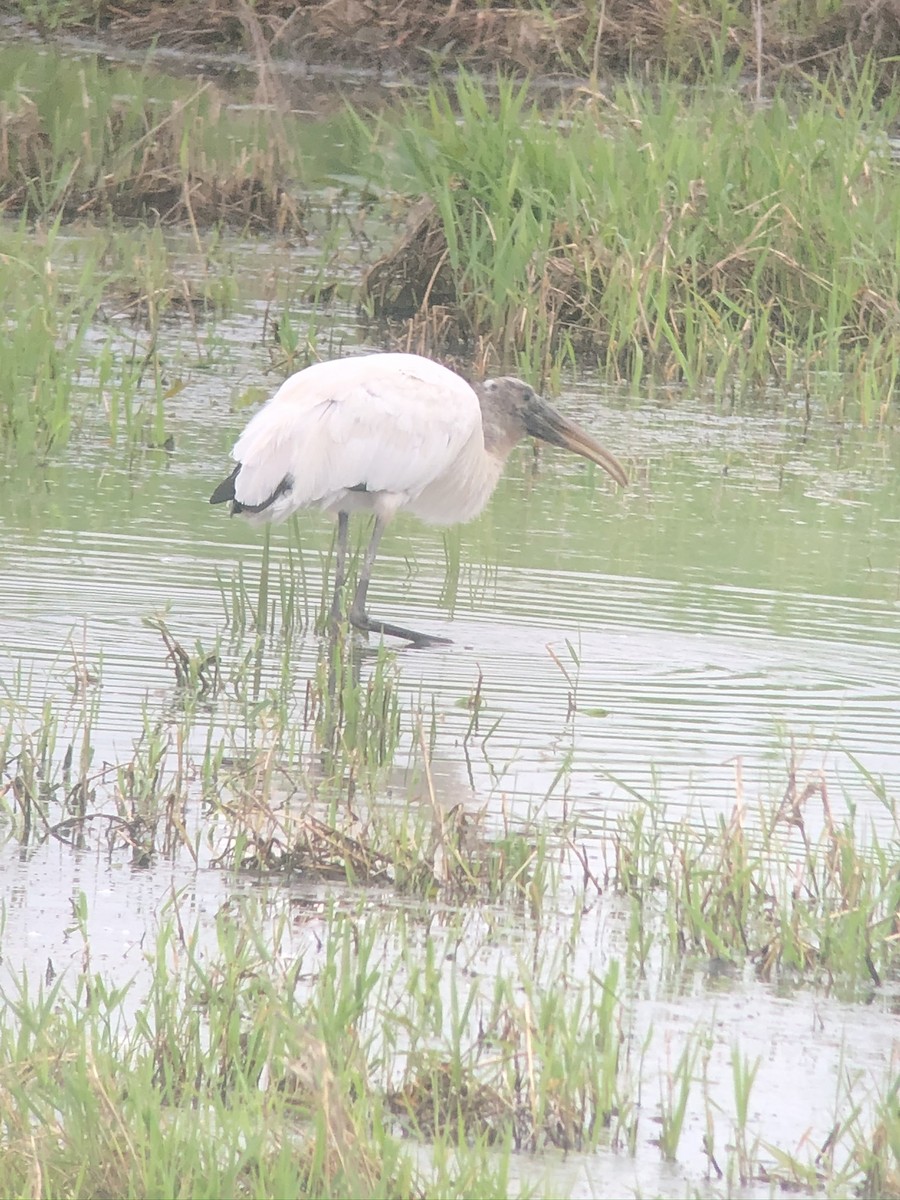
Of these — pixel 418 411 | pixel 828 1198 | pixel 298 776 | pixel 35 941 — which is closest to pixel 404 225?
pixel 418 411

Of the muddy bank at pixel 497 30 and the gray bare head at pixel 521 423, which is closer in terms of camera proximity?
the gray bare head at pixel 521 423

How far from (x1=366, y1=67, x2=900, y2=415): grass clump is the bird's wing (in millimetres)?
2490

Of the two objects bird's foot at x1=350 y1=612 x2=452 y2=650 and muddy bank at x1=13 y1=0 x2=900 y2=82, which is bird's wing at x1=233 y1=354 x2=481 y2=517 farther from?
muddy bank at x1=13 y1=0 x2=900 y2=82

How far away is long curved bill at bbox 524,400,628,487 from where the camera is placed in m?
7.86

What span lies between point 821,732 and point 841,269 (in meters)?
4.76

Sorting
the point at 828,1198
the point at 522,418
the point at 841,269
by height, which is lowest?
the point at 828,1198

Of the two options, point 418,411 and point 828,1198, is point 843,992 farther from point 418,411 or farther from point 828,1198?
point 418,411

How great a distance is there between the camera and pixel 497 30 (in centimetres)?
1783

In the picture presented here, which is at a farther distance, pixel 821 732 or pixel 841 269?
pixel 841 269

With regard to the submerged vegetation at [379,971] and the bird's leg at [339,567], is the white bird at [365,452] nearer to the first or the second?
the bird's leg at [339,567]

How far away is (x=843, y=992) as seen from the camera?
3859 millimetres

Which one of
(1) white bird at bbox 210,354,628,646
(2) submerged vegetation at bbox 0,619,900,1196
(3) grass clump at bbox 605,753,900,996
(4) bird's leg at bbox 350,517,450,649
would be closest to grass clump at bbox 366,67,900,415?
(1) white bird at bbox 210,354,628,646

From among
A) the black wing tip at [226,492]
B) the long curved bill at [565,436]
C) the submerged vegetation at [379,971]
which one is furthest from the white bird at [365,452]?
the submerged vegetation at [379,971]

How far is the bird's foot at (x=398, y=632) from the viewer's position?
6406 mm
